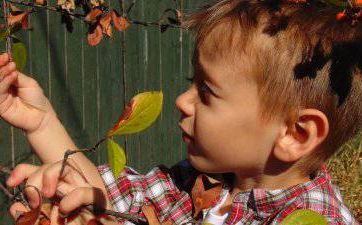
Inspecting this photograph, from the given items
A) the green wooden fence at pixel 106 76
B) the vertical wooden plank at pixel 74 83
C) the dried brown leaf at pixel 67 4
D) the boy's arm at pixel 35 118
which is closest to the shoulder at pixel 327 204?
the boy's arm at pixel 35 118

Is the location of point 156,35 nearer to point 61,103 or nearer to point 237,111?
point 61,103

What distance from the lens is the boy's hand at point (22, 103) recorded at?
1.41 metres

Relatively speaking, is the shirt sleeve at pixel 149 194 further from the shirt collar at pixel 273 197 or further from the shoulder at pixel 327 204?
the shoulder at pixel 327 204

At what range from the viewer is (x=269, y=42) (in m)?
1.48

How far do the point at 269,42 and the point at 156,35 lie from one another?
9.53 ft

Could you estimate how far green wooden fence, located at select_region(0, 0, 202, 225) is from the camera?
353cm

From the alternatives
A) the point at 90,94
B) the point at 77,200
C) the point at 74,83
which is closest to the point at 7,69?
the point at 77,200

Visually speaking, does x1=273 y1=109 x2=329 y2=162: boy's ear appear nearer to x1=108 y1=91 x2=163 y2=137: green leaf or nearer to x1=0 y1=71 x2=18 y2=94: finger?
x1=0 y1=71 x2=18 y2=94: finger

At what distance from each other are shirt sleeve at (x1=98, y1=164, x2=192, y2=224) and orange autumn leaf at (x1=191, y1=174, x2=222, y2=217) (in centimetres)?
10

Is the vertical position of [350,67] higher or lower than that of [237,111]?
higher

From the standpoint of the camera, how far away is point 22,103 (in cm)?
149

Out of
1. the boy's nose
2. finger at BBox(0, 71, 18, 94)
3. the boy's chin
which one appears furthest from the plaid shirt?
finger at BBox(0, 71, 18, 94)

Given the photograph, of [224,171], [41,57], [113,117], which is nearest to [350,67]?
[224,171]

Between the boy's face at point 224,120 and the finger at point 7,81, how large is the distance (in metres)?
0.38
